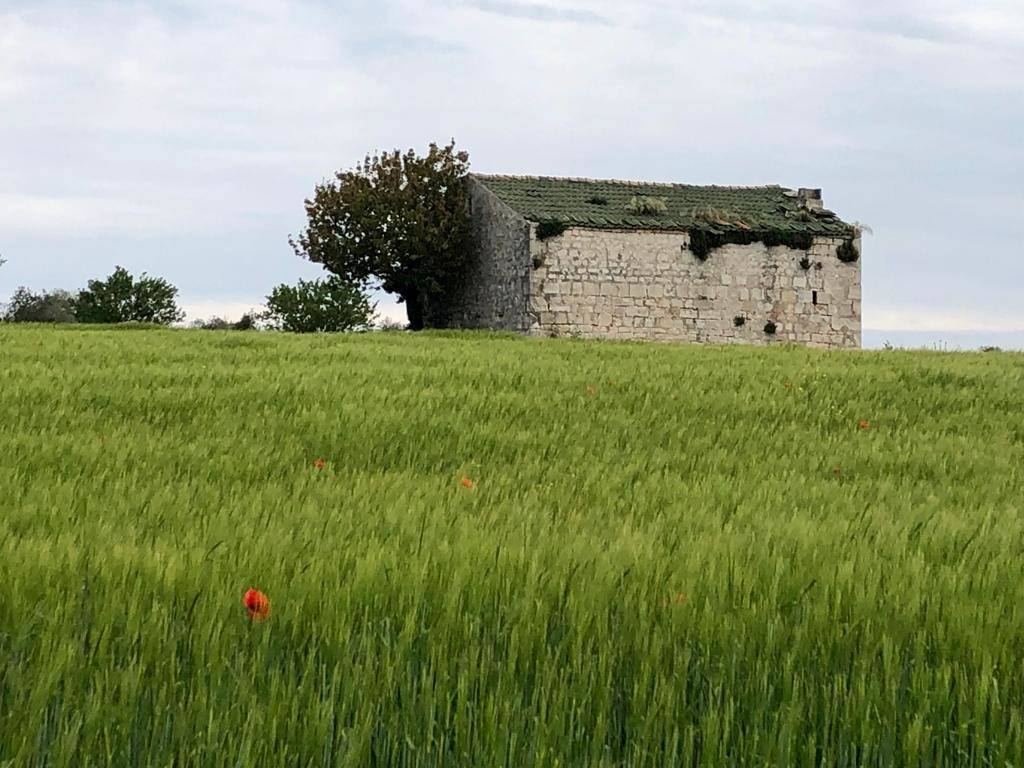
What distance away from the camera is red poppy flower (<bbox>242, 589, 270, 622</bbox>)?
3.26 meters

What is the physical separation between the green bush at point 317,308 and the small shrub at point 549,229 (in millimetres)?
7943

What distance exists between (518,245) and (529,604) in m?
34.3

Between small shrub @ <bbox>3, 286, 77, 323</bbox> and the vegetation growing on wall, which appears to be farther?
small shrub @ <bbox>3, 286, 77, 323</bbox>

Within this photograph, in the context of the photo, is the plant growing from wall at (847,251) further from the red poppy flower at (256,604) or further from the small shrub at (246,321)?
the red poppy flower at (256,604)

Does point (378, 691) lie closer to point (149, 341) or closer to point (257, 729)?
point (257, 729)

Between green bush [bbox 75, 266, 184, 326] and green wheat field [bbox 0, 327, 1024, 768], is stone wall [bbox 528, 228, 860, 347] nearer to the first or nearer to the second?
green bush [bbox 75, 266, 184, 326]

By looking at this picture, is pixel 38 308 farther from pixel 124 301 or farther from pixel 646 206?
pixel 646 206

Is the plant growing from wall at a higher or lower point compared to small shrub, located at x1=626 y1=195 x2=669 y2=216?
lower

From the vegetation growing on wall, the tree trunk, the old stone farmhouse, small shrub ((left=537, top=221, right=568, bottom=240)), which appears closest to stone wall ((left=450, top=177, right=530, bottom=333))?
the old stone farmhouse

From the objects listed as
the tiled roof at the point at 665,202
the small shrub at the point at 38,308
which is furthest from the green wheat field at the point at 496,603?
the small shrub at the point at 38,308

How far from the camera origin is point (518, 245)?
37188mm

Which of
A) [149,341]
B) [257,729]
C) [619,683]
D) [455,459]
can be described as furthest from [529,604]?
[149,341]

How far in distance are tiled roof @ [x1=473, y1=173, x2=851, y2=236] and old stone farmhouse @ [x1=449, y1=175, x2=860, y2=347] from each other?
0.08 m

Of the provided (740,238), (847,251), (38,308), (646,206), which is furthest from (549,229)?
(38,308)
